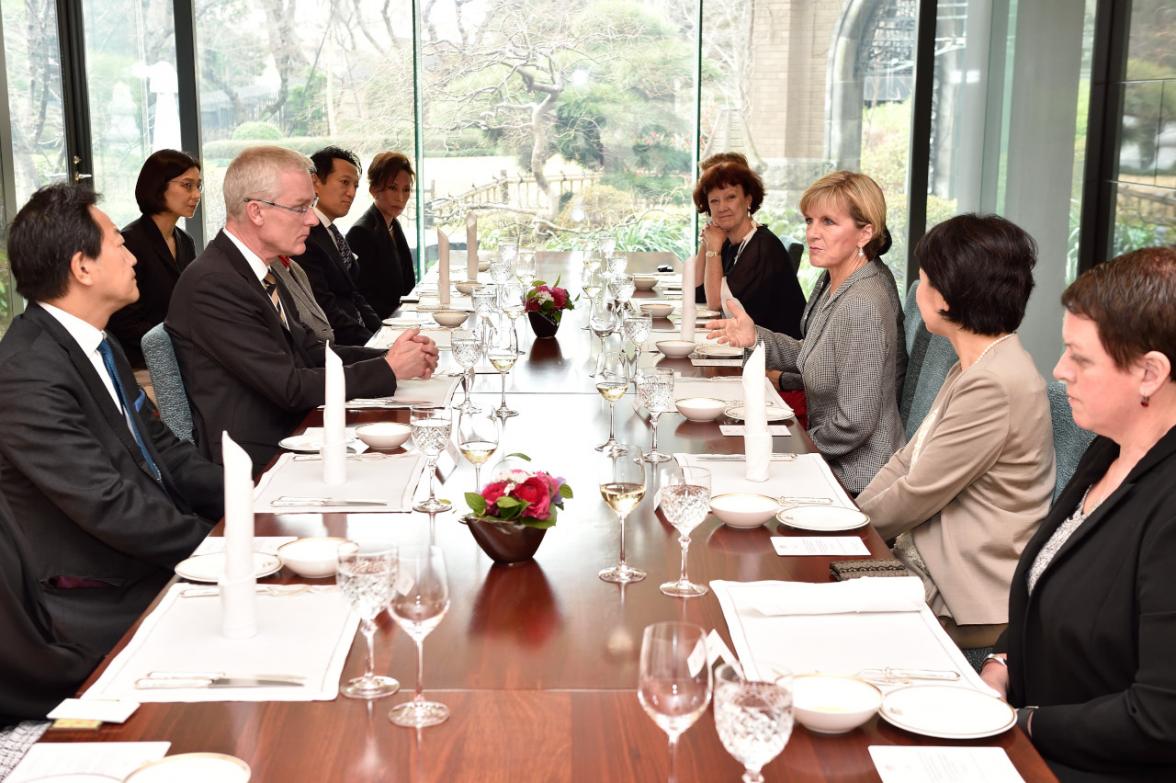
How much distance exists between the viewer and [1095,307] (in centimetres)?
197

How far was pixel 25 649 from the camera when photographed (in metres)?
2.19

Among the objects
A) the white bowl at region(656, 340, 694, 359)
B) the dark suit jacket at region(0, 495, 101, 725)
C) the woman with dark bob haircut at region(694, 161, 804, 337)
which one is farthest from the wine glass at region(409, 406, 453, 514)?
the woman with dark bob haircut at region(694, 161, 804, 337)

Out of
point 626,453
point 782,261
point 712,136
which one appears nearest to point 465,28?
point 712,136

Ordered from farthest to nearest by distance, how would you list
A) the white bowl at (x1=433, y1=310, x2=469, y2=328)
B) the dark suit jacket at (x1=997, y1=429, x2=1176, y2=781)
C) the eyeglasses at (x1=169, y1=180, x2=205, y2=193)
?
1. the eyeglasses at (x1=169, y1=180, x2=205, y2=193)
2. the white bowl at (x1=433, y1=310, x2=469, y2=328)
3. the dark suit jacket at (x1=997, y1=429, x2=1176, y2=781)

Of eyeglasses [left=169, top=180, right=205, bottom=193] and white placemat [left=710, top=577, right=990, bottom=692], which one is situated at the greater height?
eyeglasses [left=169, top=180, right=205, bottom=193]

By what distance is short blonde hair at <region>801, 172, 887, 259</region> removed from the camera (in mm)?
3809

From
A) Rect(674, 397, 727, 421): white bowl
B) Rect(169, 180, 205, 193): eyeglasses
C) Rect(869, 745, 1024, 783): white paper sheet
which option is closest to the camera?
Rect(869, 745, 1024, 783): white paper sheet

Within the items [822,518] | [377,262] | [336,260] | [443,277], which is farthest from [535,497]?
[377,262]

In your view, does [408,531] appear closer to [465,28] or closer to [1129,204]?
[1129,204]

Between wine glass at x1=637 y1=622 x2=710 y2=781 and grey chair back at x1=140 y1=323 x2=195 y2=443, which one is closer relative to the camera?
wine glass at x1=637 y1=622 x2=710 y2=781

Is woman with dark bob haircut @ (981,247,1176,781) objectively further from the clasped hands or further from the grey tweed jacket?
the clasped hands

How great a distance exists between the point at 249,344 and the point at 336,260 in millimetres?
2155

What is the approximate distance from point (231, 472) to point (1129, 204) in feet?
16.1

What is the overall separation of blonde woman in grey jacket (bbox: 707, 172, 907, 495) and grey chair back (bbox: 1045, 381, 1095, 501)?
31.9 inches
